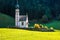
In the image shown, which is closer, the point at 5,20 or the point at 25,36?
the point at 25,36

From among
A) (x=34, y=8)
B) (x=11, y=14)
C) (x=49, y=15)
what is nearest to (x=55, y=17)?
(x=49, y=15)

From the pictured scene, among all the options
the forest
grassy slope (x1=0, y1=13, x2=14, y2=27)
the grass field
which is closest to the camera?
the grass field

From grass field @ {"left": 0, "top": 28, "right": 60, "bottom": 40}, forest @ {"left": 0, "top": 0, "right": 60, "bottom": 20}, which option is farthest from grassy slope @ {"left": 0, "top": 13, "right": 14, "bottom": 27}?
grass field @ {"left": 0, "top": 28, "right": 60, "bottom": 40}

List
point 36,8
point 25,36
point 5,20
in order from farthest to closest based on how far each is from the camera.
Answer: point 36,8
point 5,20
point 25,36

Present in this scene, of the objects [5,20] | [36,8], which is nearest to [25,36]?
[5,20]

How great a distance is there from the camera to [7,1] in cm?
5575

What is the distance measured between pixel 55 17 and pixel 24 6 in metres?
8.26

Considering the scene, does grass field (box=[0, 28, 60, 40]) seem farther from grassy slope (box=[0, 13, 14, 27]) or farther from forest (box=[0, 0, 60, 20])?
forest (box=[0, 0, 60, 20])

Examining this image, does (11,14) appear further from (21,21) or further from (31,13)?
(21,21)

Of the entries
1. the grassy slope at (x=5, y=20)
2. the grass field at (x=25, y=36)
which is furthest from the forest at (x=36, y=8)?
the grass field at (x=25, y=36)

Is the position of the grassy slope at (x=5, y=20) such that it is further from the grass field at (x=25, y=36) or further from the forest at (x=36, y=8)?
the grass field at (x=25, y=36)

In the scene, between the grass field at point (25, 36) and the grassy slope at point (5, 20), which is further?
the grassy slope at point (5, 20)

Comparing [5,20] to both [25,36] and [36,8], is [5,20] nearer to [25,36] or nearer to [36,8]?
[36,8]

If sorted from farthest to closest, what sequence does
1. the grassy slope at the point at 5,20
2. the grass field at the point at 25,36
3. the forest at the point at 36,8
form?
the forest at the point at 36,8 → the grassy slope at the point at 5,20 → the grass field at the point at 25,36
